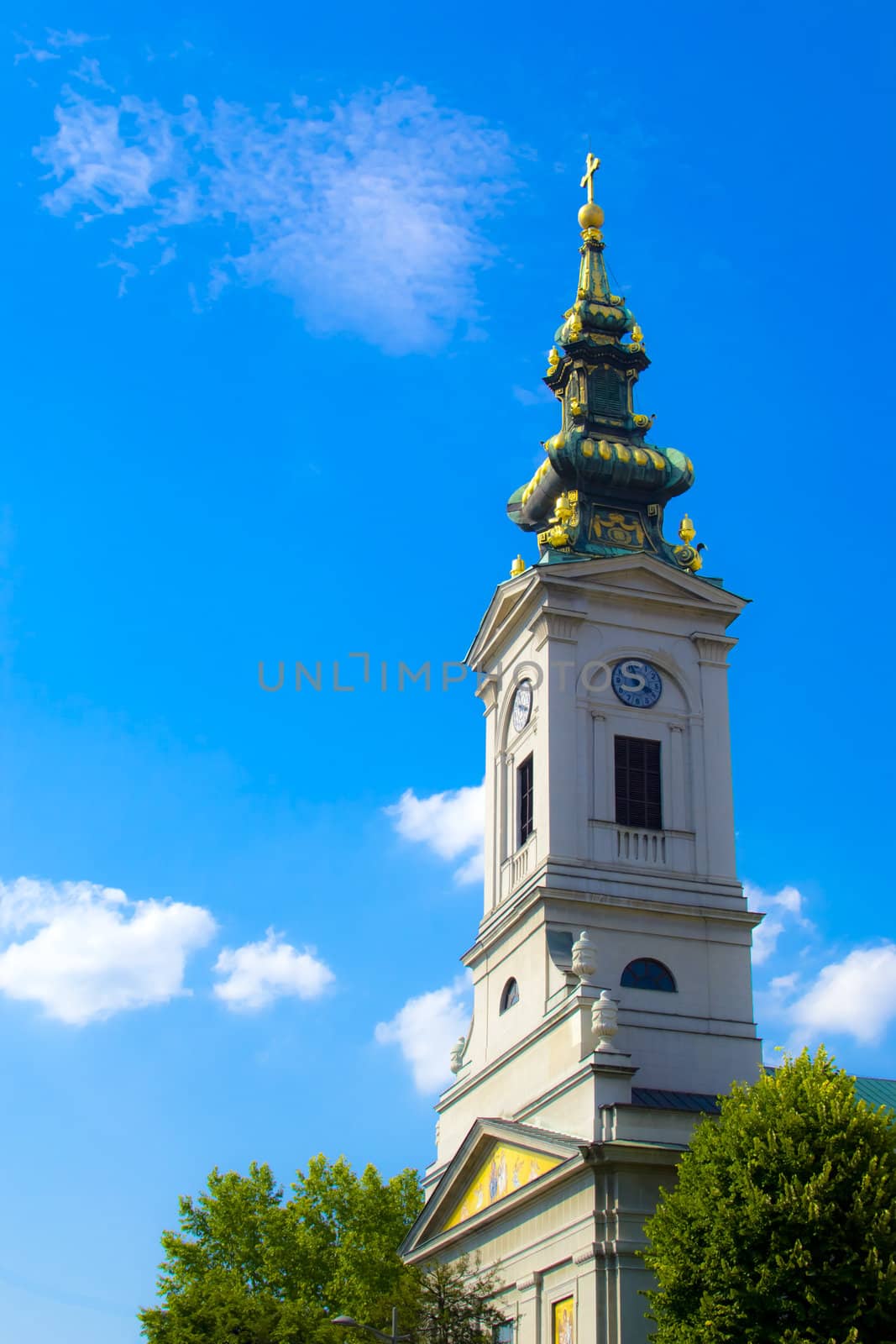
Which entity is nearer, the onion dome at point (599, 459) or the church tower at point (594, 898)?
the church tower at point (594, 898)

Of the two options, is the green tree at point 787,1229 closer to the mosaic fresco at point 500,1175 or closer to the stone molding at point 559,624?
the mosaic fresco at point 500,1175

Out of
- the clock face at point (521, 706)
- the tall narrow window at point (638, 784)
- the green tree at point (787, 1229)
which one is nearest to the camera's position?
the green tree at point (787, 1229)

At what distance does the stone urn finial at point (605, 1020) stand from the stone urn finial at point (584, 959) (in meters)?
1.14

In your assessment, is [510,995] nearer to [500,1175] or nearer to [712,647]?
[500,1175]

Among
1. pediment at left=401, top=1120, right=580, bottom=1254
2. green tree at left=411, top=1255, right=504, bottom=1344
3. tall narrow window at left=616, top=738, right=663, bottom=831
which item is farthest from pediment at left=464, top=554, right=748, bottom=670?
green tree at left=411, top=1255, right=504, bottom=1344

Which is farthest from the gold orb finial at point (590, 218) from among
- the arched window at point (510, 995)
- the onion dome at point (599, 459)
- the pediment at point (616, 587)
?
the arched window at point (510, 995)

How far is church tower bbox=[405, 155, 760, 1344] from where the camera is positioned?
109 feet

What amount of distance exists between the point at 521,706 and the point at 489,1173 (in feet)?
41.2

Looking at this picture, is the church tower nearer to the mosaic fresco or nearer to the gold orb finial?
the mosaic fresco

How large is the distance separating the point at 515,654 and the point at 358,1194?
1743 centimetres

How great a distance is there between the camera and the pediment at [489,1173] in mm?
34312

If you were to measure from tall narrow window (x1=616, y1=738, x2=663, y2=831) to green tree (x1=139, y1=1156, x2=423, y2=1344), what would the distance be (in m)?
14.3

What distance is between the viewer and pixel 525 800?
4338 cm

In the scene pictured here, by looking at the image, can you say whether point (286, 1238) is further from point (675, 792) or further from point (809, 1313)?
point (809, 1313)
